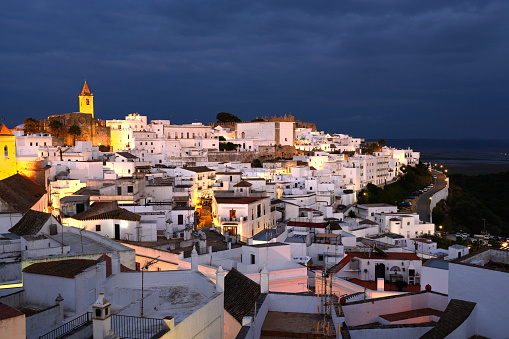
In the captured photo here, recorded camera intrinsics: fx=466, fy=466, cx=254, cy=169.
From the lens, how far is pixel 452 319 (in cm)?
549

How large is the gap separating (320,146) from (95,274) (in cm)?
4515

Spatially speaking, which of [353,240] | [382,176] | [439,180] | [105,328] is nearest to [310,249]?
[353,240]

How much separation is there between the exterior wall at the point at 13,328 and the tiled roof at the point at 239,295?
135 inches

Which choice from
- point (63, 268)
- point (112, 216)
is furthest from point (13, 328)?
point (112, 216)

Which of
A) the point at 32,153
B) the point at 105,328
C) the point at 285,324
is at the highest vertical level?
the point at 32,153

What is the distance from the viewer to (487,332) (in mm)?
5492

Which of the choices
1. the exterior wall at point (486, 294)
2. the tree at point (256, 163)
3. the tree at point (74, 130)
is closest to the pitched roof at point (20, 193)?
the exterior wall at point (486, 294)

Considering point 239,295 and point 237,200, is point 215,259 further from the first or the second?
point 237,200

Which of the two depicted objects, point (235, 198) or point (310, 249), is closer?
point (310, 249)

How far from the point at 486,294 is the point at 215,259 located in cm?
746

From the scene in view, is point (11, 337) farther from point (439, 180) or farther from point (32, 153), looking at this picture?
point (439, 180)

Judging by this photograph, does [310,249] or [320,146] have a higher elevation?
[320,146]

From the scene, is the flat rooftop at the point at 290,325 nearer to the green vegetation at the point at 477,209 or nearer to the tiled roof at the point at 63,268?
the tiled roof at the point at 63,268

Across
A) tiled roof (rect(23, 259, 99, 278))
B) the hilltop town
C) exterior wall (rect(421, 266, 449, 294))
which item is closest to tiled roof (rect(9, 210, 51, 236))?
the hilltop town
